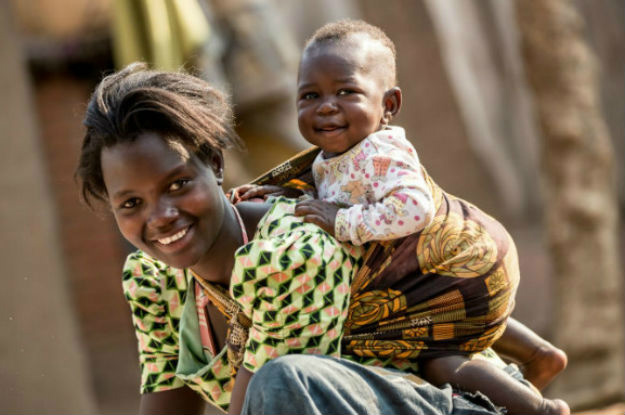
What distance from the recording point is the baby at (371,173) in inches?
91.4

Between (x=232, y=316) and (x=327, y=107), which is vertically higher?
(x=327, y=107)

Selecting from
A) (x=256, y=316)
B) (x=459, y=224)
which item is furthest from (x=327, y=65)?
(x=256, y=316)

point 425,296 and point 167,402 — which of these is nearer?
point 425,296

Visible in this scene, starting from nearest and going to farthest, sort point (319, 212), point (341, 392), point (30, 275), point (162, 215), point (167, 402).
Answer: point (341, 392), point (162, 215), point (319, 212), point (167, 402), point (30, 275)

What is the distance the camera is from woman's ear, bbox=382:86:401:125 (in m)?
2.72

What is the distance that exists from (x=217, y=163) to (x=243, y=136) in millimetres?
4635

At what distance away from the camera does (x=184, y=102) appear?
2.33 m

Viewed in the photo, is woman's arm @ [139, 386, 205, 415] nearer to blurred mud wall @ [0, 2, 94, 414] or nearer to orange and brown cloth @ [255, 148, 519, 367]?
orange and brown cloth @ [255, 148, 519, 367]

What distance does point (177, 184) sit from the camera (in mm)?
2266

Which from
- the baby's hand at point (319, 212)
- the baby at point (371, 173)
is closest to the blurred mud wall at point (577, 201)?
the baby at point (371, 173)

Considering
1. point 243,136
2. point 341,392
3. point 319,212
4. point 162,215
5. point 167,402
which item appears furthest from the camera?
point 243,136

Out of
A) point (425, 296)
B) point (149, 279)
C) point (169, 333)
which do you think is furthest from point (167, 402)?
point (425, 296)

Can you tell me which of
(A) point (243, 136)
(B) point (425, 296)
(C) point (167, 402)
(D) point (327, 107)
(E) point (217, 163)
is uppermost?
(A) point (243, 136)

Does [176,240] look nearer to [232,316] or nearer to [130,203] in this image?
[130,203]
